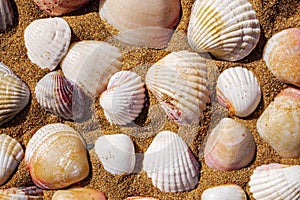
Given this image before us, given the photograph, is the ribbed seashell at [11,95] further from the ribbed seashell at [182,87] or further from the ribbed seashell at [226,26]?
the ribbed seashell at [226,26]

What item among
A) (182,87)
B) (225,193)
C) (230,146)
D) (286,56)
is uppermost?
(286,56)

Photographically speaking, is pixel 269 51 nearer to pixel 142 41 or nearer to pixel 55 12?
pixel 142 41

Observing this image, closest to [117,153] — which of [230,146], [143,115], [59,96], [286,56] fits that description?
[143,115]

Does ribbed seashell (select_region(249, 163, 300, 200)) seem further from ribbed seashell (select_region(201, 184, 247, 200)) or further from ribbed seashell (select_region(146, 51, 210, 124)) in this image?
ribbed seashell (select_region(146, 51, 210, 124))

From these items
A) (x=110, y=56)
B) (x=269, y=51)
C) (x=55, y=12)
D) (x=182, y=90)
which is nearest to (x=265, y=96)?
(x=269, y=51)

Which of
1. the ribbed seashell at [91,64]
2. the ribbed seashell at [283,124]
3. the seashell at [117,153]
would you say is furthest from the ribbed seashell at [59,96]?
the ribbed seashell at [283,124]

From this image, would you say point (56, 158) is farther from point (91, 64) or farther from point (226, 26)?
point (226, 26)

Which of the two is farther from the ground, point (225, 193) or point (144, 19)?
point (144, 19)
